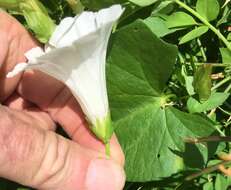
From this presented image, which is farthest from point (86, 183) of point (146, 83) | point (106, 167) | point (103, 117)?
point (146, 83)

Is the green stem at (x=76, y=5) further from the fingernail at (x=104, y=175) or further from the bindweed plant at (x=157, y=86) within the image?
the fingernail at (x=104, y=175)

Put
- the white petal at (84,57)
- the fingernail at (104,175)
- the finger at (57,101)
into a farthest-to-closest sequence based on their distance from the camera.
A: 1. the finger at (57,101)
2. the fingernail at (104,175)
3. the white petal at (84,57)

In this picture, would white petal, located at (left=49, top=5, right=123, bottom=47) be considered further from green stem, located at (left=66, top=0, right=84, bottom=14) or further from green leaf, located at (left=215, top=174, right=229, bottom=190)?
green leaf, located at (left=215, top=174, right=229, bottom=190)

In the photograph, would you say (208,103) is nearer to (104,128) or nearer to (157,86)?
(157,86)

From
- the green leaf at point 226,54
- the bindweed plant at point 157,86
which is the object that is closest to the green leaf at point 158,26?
the bindweed plant at point 157,86

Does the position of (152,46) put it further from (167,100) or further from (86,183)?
(86,183)

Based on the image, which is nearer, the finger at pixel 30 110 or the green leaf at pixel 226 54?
the green leaf at pixel 226 54
